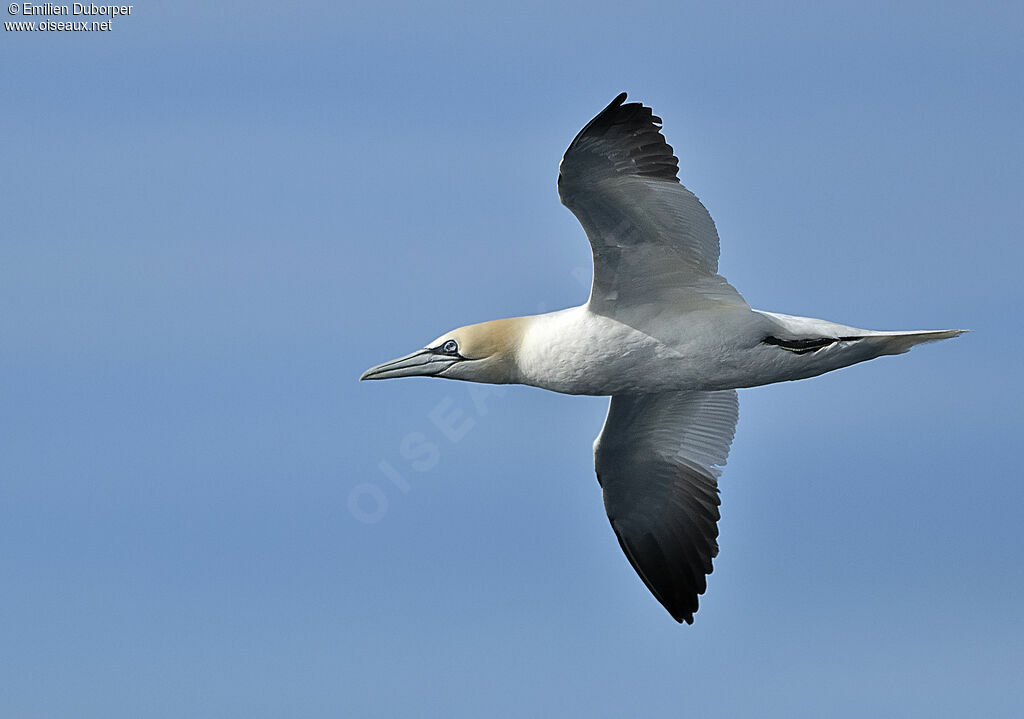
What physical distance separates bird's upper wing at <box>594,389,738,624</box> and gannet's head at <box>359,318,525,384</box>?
6.40 ft

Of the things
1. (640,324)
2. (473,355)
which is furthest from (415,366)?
(640,324)

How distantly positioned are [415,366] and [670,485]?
10.5 feet

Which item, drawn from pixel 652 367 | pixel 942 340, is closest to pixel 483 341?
pixel 652 367

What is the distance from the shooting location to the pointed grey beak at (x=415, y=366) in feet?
47.9

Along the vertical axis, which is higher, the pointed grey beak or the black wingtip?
the black wingtip

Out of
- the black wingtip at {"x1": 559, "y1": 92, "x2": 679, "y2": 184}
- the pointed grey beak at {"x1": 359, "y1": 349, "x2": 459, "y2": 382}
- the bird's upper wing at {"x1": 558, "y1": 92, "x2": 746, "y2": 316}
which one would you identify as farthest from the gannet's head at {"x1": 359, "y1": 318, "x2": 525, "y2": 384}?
the black wingtip at {"x1": 559, "y1": 92, "x2": 679, "y2": 184}

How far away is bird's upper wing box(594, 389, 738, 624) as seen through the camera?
15844 mm

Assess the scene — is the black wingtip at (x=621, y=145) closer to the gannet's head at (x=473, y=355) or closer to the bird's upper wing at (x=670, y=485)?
the gannet's head at (x=473, y=355)

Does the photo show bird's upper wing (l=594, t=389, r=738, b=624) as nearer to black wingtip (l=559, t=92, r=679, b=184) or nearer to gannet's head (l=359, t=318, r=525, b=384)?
gannet's head (l=359, t=318, r=525, b=384)

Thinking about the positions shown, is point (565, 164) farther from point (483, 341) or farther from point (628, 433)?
point (628, 433)

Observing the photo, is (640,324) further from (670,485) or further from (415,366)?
(670,485)

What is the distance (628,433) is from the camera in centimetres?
1584

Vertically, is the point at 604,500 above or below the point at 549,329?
below

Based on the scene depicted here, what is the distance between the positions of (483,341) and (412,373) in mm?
916
